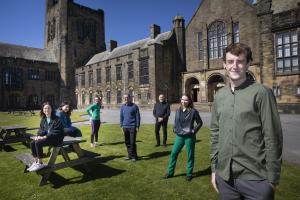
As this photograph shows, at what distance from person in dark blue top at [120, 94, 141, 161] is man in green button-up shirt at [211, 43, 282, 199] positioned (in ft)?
16.0

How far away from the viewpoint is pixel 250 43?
29016 millimetres

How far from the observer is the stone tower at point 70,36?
53.8 metres

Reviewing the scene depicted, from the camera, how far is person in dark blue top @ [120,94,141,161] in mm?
7289

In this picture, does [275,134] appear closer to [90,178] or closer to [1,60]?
[90,178]

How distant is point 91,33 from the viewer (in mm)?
58469

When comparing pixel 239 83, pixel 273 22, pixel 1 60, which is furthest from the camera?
pixel 1 60

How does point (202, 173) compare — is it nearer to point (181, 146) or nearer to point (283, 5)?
point (181, 146)

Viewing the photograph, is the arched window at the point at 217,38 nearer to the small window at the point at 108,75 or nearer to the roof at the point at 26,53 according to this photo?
the small window at the point at 108,75

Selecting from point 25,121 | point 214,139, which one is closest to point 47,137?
point 214,139

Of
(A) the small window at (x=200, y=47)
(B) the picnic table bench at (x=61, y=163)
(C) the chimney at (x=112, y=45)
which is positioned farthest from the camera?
(C) the chimney at (x=112, y=45)

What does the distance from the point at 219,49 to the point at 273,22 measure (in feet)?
25.3

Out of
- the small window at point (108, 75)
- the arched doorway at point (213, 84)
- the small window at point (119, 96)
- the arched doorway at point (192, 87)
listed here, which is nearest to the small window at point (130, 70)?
the small window at point (119, 96)

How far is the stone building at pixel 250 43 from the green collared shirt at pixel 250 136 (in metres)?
22.2

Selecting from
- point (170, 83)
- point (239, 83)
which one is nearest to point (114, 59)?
point (170, 83)
